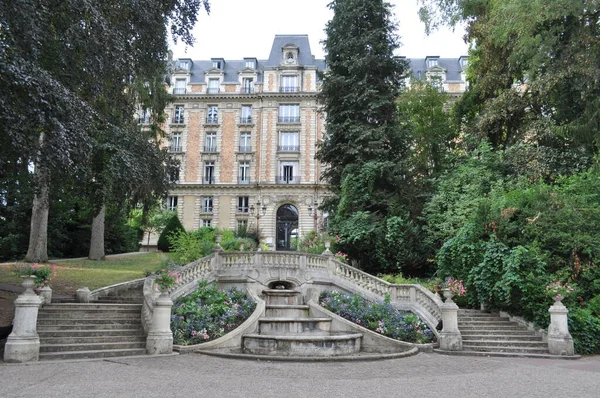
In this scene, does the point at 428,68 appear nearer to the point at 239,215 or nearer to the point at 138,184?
the point at 239,215

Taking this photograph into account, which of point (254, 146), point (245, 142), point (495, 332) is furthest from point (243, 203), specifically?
point (495, 332)

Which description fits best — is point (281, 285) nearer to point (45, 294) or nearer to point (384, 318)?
point (384, 318)

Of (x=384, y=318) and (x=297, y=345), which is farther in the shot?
(x=384, y=318)

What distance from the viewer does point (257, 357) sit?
11242 millimetres

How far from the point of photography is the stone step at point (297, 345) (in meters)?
12.0

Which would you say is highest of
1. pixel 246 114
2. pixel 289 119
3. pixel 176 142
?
pixel 246 114

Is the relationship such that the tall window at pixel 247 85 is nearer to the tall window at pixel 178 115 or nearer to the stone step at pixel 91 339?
the tall window at pixel 178 115

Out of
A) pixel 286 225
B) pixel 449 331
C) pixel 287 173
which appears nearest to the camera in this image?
pixel 449 331

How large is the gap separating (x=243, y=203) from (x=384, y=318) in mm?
34258

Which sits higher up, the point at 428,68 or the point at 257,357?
the point at 428,68

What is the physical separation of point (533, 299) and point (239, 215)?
35.0 m

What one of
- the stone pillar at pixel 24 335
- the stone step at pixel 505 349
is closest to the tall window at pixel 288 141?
the stone step at pixel 505 349

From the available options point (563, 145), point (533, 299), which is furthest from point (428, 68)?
point (533, 299)

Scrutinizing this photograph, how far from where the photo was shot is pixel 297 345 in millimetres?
11977
